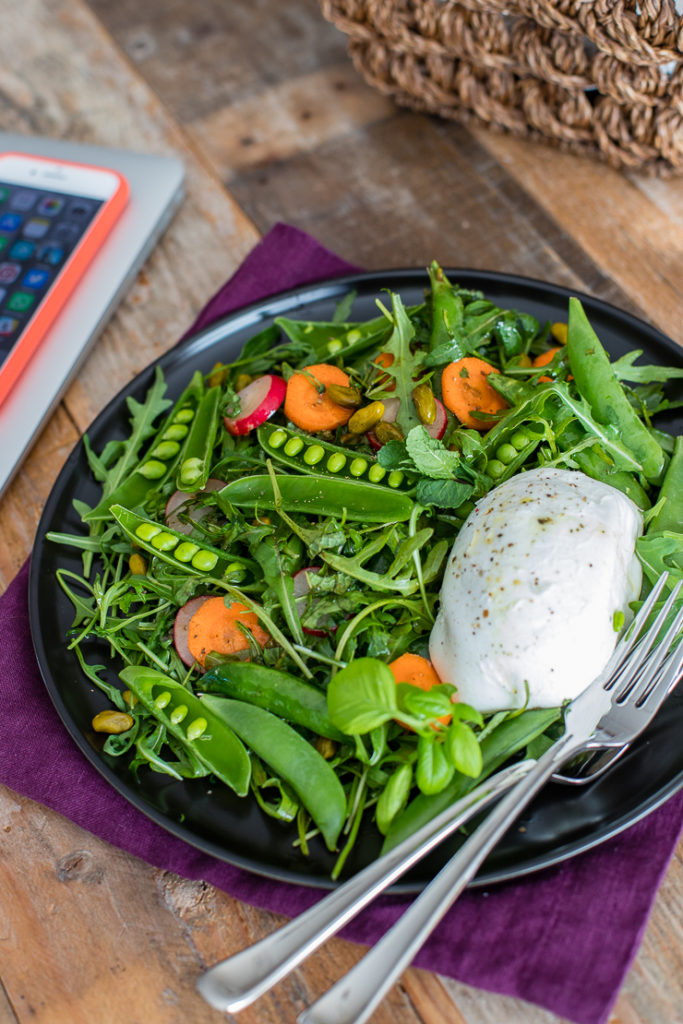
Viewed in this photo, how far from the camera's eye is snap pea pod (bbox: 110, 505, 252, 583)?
5.70 feet

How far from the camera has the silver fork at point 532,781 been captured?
1211 millimetres

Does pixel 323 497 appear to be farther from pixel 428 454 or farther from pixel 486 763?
pixel 486 763

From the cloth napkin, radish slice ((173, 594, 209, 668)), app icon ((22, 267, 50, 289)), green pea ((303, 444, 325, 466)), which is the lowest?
the cloth napkin

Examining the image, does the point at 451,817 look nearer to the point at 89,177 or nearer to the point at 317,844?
the point at 317,844

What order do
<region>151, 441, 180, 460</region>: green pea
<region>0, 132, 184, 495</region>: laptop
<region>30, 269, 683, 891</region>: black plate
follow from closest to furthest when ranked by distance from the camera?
<region>30, 269, 683, 891</region>: black plate
<region>151, 441, 180, 460</region>: green pea
<region>0, 132, 184, 495</region>: laptop

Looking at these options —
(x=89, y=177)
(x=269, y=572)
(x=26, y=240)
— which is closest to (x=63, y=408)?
(x=26, y=240)

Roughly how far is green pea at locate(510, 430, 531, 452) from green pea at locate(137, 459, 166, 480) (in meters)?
0.79

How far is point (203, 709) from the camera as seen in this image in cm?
161

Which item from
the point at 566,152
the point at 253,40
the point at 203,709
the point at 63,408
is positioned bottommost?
the point at 566,152

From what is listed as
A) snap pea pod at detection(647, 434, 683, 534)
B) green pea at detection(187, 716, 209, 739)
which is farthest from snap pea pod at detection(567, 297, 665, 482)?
green pea at detection(187, 716, 209, 739)

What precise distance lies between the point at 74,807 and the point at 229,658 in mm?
428

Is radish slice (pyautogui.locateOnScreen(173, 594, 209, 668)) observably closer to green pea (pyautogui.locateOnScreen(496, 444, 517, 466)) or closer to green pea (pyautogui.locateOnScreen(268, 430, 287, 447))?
green pea (pyautogui.locateOnScreen(268, 430, 287, 447))

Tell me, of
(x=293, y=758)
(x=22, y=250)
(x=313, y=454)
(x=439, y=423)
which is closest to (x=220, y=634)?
(x=293, y=758)

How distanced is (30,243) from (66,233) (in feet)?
0.34
